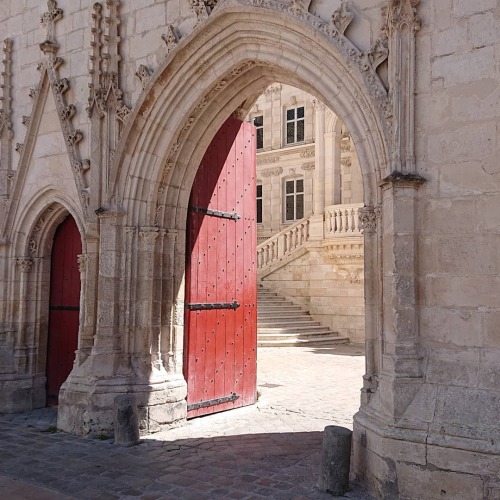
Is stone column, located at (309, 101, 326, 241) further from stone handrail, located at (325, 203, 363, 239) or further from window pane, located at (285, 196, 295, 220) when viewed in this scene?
window pane, located at (285, 196, 295, 220)

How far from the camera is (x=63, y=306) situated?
22.5 feet

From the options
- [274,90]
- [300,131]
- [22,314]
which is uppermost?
[274,90]

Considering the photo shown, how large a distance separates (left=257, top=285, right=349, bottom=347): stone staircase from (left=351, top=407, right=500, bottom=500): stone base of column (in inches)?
365

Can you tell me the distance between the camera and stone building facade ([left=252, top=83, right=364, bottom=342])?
1467 centimetres

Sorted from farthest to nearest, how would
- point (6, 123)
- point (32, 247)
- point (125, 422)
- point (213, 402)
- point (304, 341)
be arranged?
point (304, 341)
point (6, 123)
point (32, 247)
point (213, 402)
point (125, 422)

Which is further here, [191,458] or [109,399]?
[109,399]

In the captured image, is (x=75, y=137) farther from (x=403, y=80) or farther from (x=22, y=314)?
(x=403, y=80)

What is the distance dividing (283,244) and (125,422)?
1124 centimetres

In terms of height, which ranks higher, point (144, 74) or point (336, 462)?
point (144, 74)

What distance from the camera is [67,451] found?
16.4 feet

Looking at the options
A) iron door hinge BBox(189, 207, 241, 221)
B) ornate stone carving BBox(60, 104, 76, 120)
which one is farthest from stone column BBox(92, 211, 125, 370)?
ornate stone carving BBox(60, 104, 76, 120)

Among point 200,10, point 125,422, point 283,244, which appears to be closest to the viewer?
point 125,422

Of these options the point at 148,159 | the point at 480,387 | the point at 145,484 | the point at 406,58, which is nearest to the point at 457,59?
the point at 406,58

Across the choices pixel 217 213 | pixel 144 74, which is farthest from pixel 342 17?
pixel 217 213
